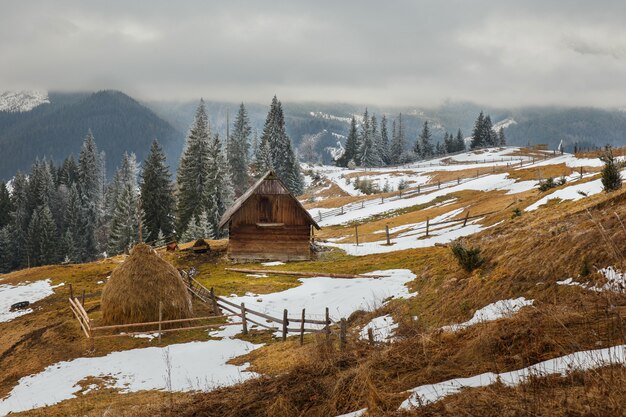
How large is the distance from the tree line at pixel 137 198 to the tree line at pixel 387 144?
3115 centimetres

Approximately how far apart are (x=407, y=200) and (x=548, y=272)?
182 ft

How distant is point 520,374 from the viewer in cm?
507

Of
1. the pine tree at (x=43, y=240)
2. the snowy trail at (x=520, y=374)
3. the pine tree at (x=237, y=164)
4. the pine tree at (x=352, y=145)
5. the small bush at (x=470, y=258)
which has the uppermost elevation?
the pine tree at (x=352, y=145)

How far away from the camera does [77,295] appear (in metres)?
29.0

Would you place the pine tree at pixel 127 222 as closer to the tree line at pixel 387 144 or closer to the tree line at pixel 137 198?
the tree line at pixel 137 198

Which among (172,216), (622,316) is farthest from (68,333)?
(172,216)

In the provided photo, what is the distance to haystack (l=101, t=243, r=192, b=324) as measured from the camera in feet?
67.6

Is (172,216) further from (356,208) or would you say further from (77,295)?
(77,295)

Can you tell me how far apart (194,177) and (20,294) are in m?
33.9

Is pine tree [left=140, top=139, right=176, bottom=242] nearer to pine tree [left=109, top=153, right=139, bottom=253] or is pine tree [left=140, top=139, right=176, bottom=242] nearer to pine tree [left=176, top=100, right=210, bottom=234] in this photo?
pine tree [left=109, top=153, right=139, bottom=253]

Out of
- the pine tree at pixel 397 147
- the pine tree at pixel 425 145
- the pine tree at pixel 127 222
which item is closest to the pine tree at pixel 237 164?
the pine tree at pixel 127 222

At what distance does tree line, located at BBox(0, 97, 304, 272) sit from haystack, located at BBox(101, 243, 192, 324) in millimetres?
22501

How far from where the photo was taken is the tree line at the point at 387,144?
12169cm

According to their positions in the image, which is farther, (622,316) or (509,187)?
(509,187)
